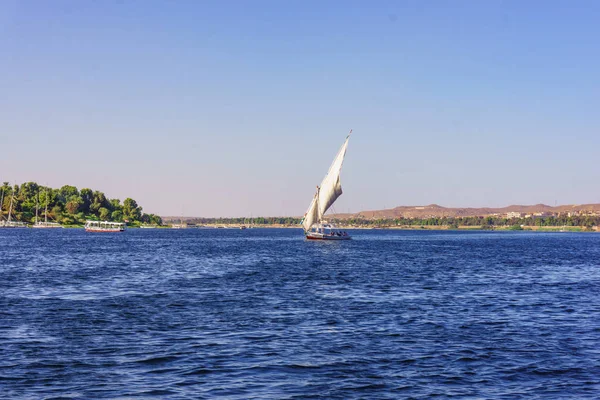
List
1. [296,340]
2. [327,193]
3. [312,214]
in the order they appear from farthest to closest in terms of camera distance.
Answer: [312,214]
[327,193]
[296,340]

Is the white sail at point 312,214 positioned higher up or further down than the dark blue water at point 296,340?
higher up

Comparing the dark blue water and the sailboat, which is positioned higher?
the sailboat

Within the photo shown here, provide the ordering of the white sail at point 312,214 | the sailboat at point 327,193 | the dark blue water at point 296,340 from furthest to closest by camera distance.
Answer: the white sail at point 312,214 < the sailboat at point 327,193 < the dark blue water at point 296,340

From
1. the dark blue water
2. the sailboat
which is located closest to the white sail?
the sailboat

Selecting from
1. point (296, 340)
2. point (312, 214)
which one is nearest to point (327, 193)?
point (312, 214)

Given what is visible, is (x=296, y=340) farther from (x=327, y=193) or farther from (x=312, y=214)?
(x=312, y=214)

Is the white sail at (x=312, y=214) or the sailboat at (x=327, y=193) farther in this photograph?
the white sail at (x=312, y=214)

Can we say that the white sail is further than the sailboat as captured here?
Yes

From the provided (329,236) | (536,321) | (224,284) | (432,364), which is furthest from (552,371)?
(329,236)

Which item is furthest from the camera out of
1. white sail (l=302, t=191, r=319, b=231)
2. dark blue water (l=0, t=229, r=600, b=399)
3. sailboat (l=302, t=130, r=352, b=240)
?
white sail (l=302, t=191, r=319, b=231)

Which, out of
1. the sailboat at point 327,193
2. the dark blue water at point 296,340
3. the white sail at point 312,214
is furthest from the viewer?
the white sail at point 312,214

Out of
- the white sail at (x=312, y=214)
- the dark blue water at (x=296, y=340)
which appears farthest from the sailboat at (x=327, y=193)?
the dark blue water at (x=296, y=340)

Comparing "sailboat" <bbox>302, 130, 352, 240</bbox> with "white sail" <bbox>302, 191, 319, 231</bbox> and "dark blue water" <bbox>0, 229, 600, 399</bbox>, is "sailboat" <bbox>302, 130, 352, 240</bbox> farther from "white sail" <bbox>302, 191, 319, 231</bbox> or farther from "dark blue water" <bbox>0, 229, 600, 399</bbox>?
"dark blue water" <bbox>0, 229, 600, 399</bbox>

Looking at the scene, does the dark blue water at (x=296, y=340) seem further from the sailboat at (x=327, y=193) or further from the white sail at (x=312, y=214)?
the white sail at (x=312, y=214)
